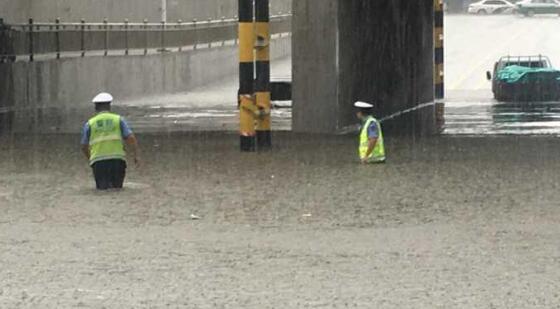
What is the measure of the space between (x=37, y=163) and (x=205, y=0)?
124ft

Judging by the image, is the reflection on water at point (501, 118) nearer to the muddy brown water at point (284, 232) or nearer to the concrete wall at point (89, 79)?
the muddy brown water at point (284, 232)

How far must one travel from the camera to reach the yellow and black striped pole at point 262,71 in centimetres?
2172

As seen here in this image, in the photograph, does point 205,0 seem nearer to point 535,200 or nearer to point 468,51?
point 468,51

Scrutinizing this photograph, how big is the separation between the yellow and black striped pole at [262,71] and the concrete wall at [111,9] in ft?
54.8

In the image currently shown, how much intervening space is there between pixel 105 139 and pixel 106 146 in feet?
0.28

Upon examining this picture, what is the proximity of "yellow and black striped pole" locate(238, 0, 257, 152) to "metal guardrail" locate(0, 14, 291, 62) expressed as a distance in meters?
13.7

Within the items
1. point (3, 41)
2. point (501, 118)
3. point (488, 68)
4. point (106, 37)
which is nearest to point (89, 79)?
point (106, 37)

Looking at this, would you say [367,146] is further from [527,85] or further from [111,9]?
[111,9]

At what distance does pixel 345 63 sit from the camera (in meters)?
27.0

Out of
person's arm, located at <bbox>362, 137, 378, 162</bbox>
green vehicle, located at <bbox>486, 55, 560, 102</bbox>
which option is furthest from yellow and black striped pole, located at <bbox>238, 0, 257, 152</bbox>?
green vehicle, located at <bbox>486, 55, 560, 102</bbox>

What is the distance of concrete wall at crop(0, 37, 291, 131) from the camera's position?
34.2 m

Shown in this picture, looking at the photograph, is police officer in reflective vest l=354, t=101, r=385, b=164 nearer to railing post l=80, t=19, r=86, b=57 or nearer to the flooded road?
the flooded road

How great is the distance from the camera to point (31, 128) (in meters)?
28.1

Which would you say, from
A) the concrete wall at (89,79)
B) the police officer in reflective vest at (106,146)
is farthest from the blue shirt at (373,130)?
the concrete wall at (89,79)
